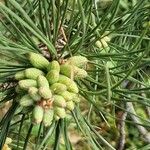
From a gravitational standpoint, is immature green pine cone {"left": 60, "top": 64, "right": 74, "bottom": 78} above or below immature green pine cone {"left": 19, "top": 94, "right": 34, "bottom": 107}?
above

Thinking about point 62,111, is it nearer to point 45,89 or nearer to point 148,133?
point 45,89

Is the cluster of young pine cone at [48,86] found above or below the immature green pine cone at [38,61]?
below

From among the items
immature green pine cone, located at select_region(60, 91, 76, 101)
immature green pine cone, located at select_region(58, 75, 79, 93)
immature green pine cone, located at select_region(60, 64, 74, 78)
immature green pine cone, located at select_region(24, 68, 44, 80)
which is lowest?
immature green pine cone, located at select_region(60, 91, 76, 101)

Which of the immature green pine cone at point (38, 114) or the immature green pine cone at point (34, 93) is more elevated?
the immature green pine cone at point (34, 93)

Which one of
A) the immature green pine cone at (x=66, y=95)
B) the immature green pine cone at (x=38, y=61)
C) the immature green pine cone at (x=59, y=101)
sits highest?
the immature green pine cone at (x=38, y=61)
